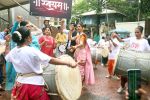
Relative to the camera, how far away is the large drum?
6.66 metres

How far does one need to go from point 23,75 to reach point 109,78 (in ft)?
24.2

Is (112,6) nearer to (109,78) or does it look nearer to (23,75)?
(109,78)

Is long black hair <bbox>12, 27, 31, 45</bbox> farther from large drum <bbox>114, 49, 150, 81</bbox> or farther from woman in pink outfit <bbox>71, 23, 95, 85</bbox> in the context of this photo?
woman in pink outfit <bbox>71, 23, 95, 85</bbox>

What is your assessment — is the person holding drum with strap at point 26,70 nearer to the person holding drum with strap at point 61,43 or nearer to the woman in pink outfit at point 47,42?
the woman in pink outfit at point 47,42

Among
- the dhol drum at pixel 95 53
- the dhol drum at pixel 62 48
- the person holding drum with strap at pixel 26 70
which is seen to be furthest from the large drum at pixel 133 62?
the dhol drum at pixel 95 53

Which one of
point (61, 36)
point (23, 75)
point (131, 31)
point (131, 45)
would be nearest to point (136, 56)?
point (131, 45)

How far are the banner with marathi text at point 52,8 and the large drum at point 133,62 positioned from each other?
6.53 metres

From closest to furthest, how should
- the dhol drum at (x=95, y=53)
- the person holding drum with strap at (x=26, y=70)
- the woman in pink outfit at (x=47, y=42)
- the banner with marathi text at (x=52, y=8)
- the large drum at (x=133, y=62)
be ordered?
the person holding drum with strap at (x=26, y=70)
the large drum at (x=133, y=62)
the woman in pink outfit at (x=47, y=42)
the banner with marathi text at (x=52, y=8)
the dhol drum at (x=95, y=53)

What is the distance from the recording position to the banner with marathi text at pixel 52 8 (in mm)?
13047

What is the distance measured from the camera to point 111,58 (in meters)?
10.8

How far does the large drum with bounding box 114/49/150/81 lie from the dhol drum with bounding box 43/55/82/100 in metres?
2.03

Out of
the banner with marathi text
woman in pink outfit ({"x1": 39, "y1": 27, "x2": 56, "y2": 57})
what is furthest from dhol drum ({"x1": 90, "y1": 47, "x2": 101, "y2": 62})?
woman in pink outfit ({"x1": 39, "y1": 27, "x2": 56, "y2": 57})

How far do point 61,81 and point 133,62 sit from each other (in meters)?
2.45

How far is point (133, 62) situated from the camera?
270 inches
